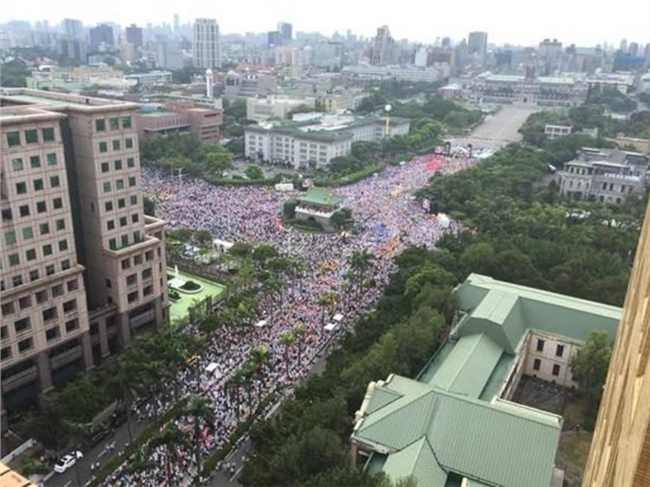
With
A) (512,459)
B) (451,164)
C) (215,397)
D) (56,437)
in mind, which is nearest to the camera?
(512,459)

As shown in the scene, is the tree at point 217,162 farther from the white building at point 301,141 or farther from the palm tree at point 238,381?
the palm tree at point 238,381

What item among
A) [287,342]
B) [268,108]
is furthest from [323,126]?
[287,342]

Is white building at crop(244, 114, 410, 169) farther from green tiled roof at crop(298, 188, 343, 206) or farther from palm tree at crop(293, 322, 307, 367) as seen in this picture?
palm tree at crop(293, 322, 307, 367)

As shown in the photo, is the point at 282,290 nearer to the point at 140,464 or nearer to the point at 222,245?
the point at 222,245

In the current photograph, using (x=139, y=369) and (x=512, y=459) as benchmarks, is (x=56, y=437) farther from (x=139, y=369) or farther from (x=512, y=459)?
(x=512, y=459)

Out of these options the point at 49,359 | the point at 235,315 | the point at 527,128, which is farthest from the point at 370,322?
the point at 527,128
